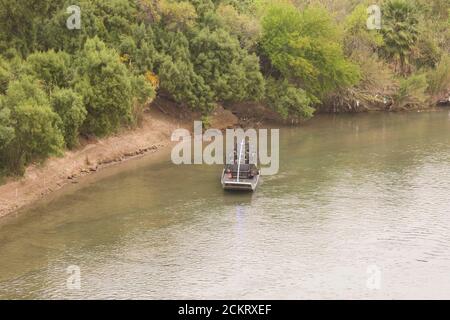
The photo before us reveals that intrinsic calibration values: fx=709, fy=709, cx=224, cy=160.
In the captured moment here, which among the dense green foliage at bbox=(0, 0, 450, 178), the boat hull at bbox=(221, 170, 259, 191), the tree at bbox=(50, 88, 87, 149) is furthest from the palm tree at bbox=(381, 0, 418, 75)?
the tree at bbox=(50, 88, 87, 149)

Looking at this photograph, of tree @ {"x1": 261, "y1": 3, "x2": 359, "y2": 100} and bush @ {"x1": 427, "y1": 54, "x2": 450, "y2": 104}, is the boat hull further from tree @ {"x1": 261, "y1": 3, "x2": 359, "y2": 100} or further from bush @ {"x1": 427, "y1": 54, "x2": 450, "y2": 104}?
bush @ {"x1": 427, "y1": 54, "x2": 450, "y2": 104}

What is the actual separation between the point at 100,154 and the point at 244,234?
64.2 feet

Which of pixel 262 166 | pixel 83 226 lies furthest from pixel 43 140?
pixel 262 166

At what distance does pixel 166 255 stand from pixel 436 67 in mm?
60139

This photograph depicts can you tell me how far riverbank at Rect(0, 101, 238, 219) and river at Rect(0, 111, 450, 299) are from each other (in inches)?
48.4

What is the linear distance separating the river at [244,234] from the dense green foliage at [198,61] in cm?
564

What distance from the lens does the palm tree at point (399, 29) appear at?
8550 cm

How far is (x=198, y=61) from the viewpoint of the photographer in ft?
222

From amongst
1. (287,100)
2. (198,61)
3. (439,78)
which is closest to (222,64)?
(198,61)

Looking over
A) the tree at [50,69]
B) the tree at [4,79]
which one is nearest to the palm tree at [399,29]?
the tree at [50,69]

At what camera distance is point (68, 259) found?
37.7 meters

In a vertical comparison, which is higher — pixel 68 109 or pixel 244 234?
pixel 68 109

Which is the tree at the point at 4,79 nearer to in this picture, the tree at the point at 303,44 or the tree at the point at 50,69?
the tree at the point at 50,69

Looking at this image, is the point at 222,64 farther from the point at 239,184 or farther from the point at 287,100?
the point at 239,184
